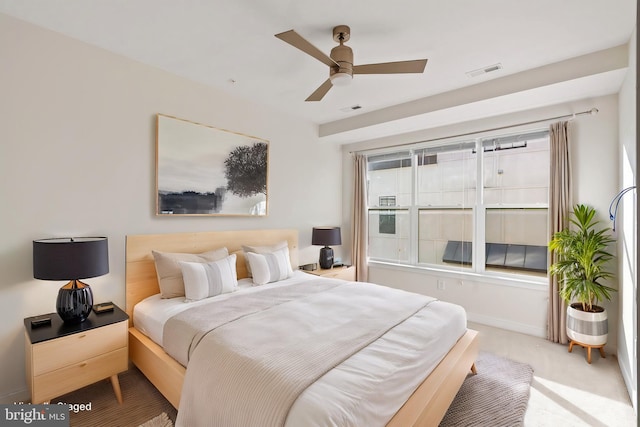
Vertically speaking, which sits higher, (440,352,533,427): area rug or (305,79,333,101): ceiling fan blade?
(305,79,333,101): ceiling fan blade

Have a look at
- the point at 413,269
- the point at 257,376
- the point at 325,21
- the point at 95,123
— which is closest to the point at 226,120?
the point at 95,123

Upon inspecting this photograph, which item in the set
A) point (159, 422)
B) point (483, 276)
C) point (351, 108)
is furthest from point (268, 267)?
point (483, 276)

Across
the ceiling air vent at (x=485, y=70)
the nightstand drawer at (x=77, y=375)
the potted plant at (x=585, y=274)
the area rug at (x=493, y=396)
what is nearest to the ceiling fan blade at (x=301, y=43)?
the ceiling air vent at (x=485, y=70)

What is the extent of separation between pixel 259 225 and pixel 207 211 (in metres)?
0.72

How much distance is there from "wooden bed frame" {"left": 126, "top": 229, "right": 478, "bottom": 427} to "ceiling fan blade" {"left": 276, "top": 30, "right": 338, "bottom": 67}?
2.09 meters

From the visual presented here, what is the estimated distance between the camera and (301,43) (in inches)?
72.3

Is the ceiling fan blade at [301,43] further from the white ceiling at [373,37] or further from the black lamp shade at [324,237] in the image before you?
the black lamp shade at [324,237]

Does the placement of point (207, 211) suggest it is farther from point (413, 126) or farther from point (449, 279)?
point (449, 279)

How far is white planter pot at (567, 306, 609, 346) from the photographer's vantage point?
2.70m

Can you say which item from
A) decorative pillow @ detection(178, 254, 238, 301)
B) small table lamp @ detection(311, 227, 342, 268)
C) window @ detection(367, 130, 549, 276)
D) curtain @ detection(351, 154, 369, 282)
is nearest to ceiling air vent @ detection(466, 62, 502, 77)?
window @ detection(367, 130, 549, 276)

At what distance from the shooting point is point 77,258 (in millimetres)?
1997

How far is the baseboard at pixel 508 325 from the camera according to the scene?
3336mm

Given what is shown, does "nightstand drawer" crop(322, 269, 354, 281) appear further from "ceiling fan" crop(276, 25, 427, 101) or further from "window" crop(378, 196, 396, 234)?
"ceiling fan" crop(276, 25, 427, 101)

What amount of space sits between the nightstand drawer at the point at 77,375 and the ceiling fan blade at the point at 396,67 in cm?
268
